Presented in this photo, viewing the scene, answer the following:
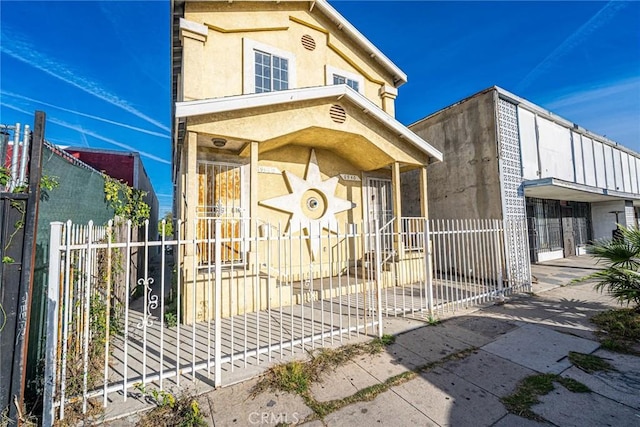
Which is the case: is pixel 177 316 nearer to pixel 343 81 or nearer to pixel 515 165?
pixel 343 81

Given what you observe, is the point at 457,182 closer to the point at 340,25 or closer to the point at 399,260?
the point at 399,260

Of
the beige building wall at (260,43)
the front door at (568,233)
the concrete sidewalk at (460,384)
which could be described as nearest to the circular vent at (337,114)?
the beige building wall at (260,43)

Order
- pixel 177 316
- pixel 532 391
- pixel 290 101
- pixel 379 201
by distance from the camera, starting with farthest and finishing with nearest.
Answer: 1. pixel 379 201
2. pixel 290 101
3. pixel 177 316
4. pixel 532 391

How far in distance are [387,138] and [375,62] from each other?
14.8 ft

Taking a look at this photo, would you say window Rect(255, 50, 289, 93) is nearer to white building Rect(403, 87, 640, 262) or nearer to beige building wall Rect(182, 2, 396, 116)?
beige building wall Rect(182, 2, 396, 116)

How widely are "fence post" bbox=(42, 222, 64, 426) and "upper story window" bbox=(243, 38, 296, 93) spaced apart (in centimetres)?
655

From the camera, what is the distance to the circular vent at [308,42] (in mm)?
9316

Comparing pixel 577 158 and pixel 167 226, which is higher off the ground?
pixel 577 158

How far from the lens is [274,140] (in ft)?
23.4

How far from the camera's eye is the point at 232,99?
19.3 ft

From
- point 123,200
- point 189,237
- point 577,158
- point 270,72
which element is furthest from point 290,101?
point 577,158

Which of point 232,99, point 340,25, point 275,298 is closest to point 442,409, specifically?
point 275,298

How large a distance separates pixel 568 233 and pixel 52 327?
773 inches

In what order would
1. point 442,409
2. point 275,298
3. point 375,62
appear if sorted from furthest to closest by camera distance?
1. point 375,62
2. point 275,298
3. point 442,409
